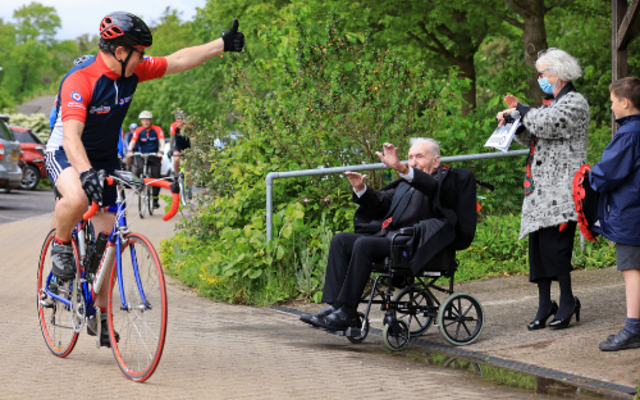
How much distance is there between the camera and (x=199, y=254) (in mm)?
8562

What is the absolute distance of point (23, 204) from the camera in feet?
61.4

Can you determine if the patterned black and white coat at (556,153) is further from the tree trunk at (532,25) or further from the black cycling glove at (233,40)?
the tree trunk at (532,25)

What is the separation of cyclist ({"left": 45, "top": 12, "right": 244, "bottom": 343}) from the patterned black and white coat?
271cm

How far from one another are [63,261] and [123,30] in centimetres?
146

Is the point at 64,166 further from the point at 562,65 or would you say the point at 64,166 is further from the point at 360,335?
the point at 562,65

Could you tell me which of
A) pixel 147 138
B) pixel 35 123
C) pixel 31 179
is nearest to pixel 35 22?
pixel 35 123

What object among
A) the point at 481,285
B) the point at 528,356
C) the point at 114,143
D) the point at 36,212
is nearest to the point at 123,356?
the point at 114,143

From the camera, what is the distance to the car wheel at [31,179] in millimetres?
23891

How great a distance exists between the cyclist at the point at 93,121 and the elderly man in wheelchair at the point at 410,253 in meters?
1.58

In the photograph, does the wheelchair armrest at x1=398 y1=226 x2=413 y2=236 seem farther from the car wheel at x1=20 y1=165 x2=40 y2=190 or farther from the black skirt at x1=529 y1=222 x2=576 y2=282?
the car wheel at x1=20 y1=165 x2=40 y2=190

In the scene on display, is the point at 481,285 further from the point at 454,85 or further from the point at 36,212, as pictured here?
the point at 36,212

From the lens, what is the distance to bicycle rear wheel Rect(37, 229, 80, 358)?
499 cm

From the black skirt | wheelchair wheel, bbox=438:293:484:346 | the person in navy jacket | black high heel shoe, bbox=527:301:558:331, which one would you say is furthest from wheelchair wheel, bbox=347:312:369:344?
the person in navy jacket

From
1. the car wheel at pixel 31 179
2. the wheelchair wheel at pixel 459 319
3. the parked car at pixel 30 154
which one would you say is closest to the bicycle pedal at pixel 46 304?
the wheelchair wheel at pixel 459 319
